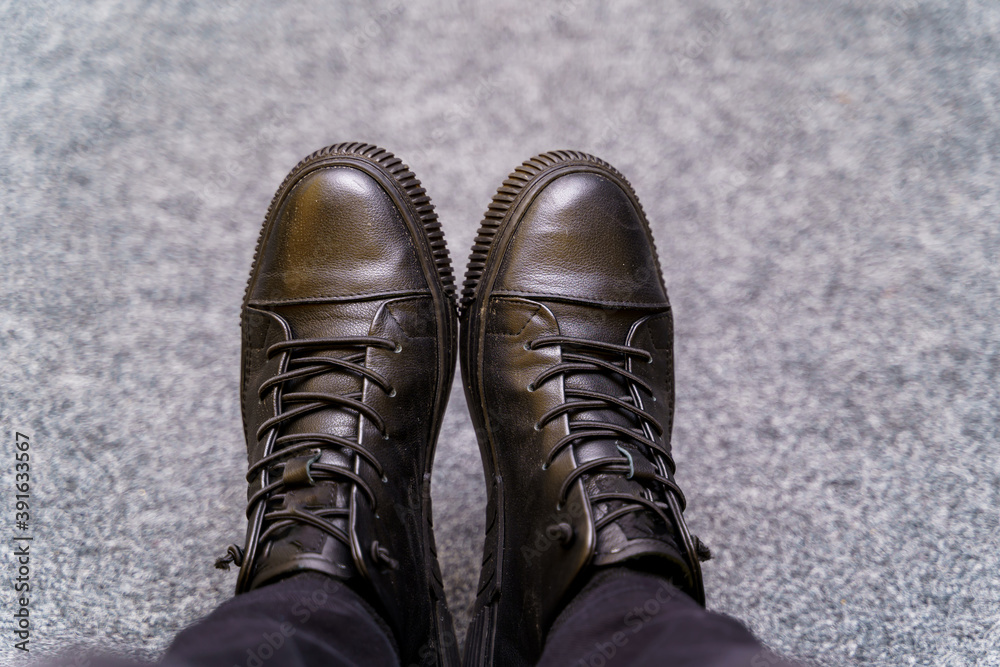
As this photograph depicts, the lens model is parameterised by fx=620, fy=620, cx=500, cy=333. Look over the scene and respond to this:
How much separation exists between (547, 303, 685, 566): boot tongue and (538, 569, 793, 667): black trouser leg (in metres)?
0.03

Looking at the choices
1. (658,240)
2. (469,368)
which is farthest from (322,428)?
(658,240)

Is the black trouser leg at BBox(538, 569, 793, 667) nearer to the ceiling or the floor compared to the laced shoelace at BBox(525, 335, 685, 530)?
nearer to the floor

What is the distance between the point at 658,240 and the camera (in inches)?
33.9

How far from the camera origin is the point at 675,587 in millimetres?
557

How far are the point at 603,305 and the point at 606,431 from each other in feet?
0.49

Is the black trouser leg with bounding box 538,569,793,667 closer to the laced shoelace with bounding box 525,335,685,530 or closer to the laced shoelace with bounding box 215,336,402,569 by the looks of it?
the laced shoelace with bounding box 525,335,685,530

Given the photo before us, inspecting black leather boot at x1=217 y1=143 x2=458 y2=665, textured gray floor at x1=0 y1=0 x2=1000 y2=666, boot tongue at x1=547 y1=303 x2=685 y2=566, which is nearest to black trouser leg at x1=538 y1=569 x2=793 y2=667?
boot tongue at x1=547 y1=303 x2=685 y2=566

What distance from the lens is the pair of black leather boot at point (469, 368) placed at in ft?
2.07

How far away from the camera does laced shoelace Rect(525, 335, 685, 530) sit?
0.62 meters

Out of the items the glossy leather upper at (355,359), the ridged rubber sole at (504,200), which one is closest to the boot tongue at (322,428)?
the glossy leather upper at (355,359)

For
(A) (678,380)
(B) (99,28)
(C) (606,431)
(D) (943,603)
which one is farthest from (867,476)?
(B) (99,28)

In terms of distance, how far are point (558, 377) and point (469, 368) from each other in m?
0.12

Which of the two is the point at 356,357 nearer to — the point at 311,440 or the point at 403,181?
the point at 311,440

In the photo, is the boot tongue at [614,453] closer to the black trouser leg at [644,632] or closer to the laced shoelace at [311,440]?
the black trouser leg at [644,632]
